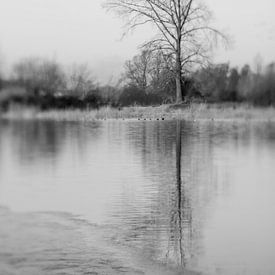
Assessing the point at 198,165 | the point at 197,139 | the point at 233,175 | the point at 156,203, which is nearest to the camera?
the point at 156,203

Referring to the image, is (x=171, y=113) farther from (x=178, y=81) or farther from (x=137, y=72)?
(x=137, y=72)

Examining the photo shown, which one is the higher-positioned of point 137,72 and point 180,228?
point 137,72

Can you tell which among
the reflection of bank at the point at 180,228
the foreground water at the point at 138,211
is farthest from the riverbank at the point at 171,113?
the reflection of bank at the point at 180,228

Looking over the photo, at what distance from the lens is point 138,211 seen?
666 centimetres

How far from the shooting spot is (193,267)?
15.5ft

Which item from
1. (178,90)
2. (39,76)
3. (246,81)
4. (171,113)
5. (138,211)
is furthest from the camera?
(178,90)

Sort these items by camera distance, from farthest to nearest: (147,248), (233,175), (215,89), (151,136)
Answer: (215,89)
(151,136)
(233,175)
(147,248)

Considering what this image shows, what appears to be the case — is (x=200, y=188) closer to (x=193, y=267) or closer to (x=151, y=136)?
(x=193, y=267)

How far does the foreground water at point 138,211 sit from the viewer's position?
4.86 m

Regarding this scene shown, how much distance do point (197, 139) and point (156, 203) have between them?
910 cm

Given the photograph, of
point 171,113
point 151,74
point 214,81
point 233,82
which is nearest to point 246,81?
point 233,82

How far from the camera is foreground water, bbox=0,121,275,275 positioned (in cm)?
486

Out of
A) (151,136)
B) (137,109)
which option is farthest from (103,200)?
(137,109)

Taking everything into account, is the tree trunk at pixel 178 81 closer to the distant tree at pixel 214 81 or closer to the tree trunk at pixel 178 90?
the tree trunk at pixel 178 90
